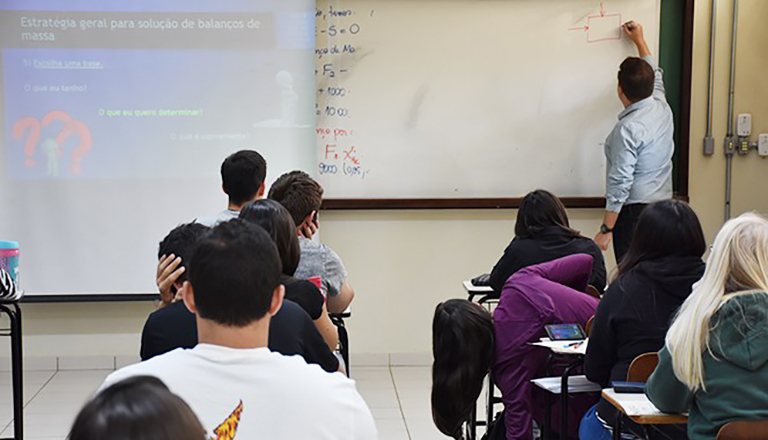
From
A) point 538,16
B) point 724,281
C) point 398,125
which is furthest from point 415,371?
point 724,281

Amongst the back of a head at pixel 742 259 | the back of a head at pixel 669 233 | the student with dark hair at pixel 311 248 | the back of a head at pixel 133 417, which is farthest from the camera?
the student with dark hair at pixel 311 248

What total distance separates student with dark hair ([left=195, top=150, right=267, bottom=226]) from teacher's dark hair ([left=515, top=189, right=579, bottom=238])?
44.9 inches

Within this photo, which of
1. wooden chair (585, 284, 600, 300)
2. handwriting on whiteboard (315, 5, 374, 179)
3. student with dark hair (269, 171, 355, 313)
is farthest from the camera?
handwriting on whiteboard (315, 5, 374, 179)

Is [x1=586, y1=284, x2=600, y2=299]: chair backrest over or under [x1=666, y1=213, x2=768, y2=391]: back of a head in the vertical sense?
under

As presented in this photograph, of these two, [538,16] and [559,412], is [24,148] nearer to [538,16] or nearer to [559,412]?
[538,16]

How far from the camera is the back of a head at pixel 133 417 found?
0.92m

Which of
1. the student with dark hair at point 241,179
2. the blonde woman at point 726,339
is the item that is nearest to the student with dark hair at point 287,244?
the student with dark hair at point 241,179

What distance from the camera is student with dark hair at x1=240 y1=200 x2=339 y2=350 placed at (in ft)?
9.07

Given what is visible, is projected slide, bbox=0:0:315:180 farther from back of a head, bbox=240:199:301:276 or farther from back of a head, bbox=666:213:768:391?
back of a head, bbox=666:213:768:391

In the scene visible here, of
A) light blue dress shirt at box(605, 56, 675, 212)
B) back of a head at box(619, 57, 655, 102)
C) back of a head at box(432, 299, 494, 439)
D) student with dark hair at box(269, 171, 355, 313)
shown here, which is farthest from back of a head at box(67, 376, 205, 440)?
back of a head at box(619, 57, 655, 102)

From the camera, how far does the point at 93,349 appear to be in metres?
5.46

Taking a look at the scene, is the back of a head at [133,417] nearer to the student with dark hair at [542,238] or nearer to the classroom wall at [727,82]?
the student with dark hair at [542,238]

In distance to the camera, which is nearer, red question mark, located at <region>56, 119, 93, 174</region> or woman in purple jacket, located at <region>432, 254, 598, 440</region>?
woman in purple jacket, located at <region>432, 254, 598, 440</region>

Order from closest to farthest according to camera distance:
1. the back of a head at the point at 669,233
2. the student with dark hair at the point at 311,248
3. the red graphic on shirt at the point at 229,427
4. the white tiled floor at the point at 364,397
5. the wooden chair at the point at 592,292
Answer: the red graphic on shirt at the point at 229,427, the back of a head at the point at 669,233, the student with dark hair at the point at 311,248, the wooden chair at the point at 592,292, the white tiled floor at the point at 364,397
